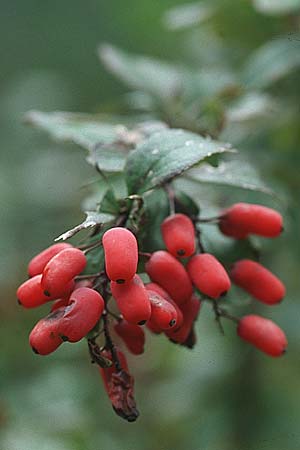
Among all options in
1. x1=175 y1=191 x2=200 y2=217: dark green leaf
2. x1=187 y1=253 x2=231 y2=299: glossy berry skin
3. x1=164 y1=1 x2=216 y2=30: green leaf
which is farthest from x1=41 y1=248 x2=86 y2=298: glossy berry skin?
x1=164 y1=1 x2=216 y2=30: green leaf

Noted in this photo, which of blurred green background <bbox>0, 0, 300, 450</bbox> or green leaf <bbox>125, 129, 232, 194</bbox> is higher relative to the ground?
green leaf <bbox>125, 129, 232, 194</bbox>

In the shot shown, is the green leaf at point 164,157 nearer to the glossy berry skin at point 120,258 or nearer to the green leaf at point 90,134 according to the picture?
the green leaf at point 90,134

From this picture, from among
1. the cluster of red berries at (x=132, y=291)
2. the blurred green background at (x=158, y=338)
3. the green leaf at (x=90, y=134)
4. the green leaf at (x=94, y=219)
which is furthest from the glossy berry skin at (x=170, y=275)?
the blurred green background at (x=158, y=338)

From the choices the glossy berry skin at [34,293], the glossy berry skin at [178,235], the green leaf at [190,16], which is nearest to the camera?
the glossy berry skin at [34,293]

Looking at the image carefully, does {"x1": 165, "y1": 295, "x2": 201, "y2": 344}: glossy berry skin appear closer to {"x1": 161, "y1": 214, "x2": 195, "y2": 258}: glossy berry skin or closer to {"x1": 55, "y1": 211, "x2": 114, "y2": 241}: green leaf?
{"x1": 161, "y1": 214, "x2": 195, "y2": 258}: glossy berry skin

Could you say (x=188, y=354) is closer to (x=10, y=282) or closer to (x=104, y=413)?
(x=104, y=413)

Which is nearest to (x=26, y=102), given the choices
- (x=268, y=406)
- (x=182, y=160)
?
(x=268, y=406)

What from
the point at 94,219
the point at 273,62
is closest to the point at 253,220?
the point at 94,219
